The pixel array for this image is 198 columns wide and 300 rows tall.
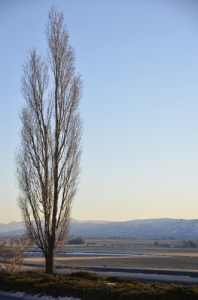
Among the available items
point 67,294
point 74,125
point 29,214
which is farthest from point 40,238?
point 67,294

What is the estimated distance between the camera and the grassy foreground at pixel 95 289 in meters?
10.3

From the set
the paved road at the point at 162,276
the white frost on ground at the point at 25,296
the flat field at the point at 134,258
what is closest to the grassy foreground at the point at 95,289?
the white frost on ground at the point at 25,296

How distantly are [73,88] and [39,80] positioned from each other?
155 centimetres

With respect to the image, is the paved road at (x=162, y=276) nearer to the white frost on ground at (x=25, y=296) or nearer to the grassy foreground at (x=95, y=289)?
the grassy foreground at (x=95, y=289)

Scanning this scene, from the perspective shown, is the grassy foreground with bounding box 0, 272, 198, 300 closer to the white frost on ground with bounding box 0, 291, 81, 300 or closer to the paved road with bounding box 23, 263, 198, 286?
the white frost on ground with bounding box 0, 291, 81, 300

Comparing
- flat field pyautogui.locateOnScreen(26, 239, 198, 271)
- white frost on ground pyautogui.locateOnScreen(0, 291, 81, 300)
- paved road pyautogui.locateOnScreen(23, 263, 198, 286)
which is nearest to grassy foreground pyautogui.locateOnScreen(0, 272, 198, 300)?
white frost on ground pyautogui.locateOnScreen(0, 291, 81, 300)

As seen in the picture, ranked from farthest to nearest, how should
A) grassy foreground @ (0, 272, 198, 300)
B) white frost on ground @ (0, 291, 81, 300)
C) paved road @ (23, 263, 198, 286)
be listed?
paved road @ (23, 263, 198, 286) < white frost on ground @ (0, 291, 81, 300) < grassy foreground @ (0, 272, 198, 300)

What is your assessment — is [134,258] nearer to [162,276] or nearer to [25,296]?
[162,276]

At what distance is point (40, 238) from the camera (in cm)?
1881

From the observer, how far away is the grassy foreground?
1034cm

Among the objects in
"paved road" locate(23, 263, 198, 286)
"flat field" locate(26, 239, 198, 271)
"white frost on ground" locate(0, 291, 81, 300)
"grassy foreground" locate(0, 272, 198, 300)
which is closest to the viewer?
"grassy foreground" locate(0, 272, 198, 300)

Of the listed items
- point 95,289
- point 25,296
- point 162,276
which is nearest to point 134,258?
point 162,276

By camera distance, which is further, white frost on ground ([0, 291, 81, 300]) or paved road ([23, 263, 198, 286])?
paved road ([23, 263, 198, 286])

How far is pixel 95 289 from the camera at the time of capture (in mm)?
11922
